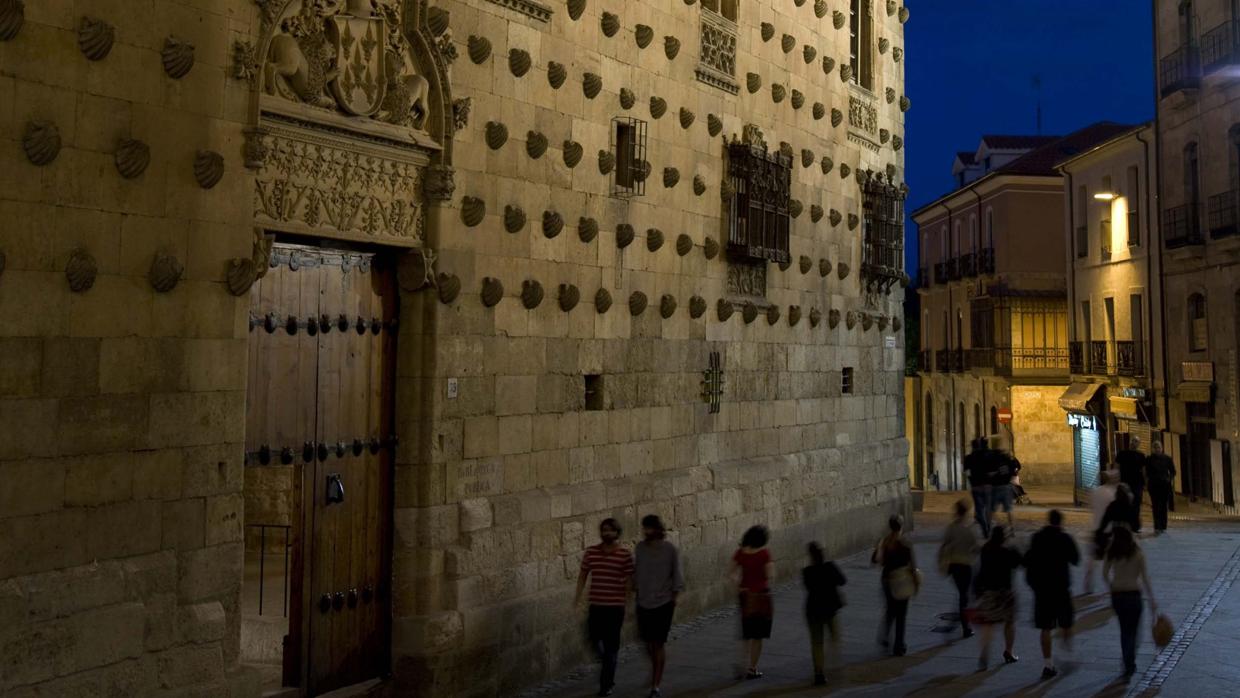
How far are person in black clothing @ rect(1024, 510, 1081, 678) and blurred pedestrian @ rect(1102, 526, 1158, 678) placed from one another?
0.32 meters

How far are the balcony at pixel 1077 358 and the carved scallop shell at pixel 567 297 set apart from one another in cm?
2751

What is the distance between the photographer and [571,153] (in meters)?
11.7

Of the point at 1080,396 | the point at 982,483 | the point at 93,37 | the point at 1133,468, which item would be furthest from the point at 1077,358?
the point at 93,37

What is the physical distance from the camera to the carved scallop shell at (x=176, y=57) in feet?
25.1

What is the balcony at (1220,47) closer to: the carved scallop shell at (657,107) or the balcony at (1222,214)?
the balcony at (1222,214)

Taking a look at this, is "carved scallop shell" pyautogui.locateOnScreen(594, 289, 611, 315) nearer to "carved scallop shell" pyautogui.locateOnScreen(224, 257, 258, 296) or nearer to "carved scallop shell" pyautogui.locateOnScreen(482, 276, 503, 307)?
"carved scallop shell" pyautogui.locateOnScreen(482, 276, 503, 307)

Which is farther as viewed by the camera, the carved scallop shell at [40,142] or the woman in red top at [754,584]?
the woman in red top at [754,584]

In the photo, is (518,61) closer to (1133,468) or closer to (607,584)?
(607,584)

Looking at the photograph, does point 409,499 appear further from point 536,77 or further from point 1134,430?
point 1134,430

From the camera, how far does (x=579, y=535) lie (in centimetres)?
1176

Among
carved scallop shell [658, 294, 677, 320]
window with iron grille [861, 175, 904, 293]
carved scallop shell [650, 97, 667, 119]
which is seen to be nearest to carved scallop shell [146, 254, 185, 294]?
carved scallop shell [658, 294, 677, 320]

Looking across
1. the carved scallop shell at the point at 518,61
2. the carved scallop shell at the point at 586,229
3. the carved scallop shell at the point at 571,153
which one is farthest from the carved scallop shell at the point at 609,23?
the carved scallop shell at the point at 586,229

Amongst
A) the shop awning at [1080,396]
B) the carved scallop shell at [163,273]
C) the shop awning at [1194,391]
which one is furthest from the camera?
the shop awning at [1080,396]

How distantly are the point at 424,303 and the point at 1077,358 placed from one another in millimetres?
30211
